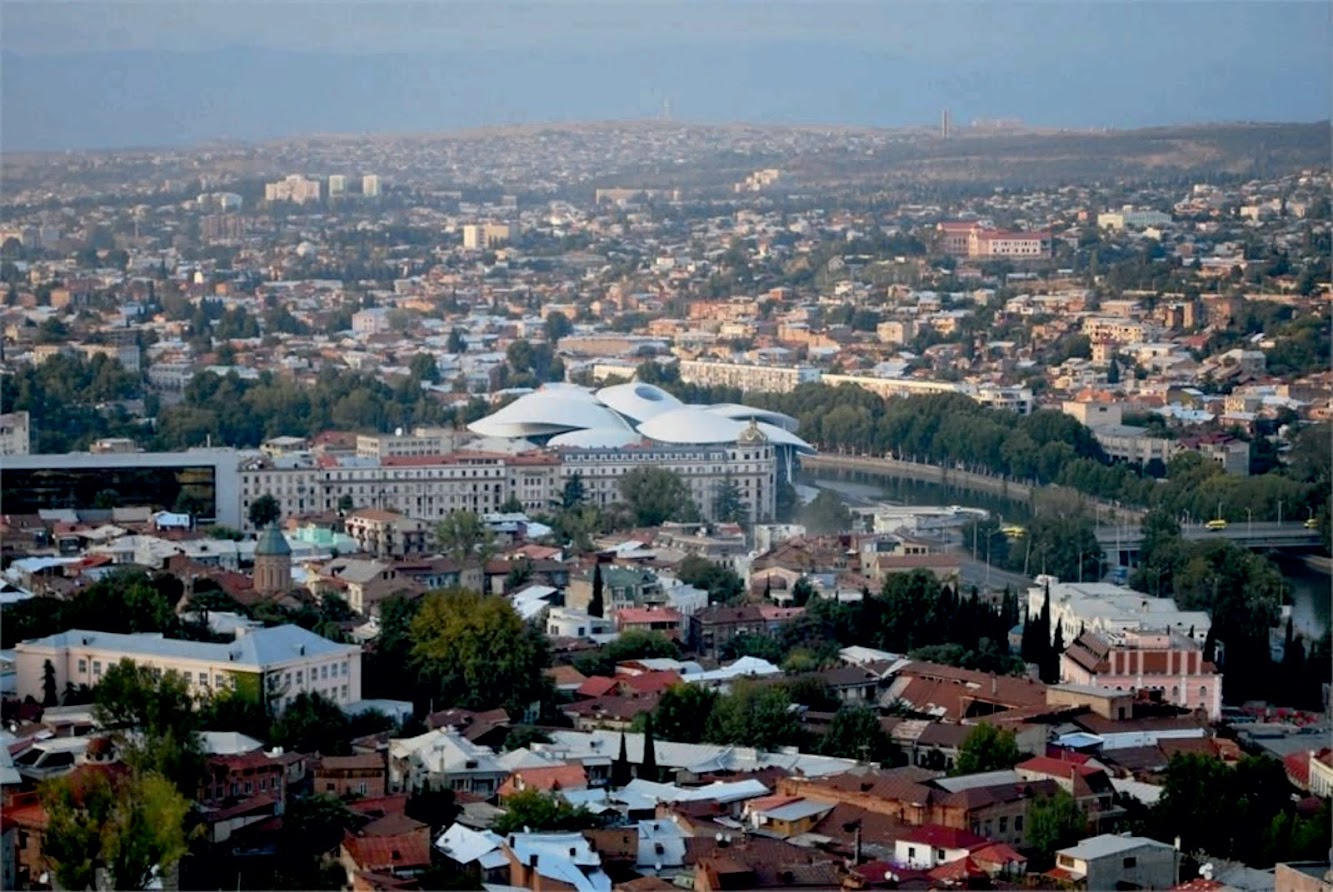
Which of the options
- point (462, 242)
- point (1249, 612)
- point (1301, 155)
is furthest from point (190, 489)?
point (1301, 155)

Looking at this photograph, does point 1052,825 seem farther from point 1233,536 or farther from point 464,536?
point 1233,536

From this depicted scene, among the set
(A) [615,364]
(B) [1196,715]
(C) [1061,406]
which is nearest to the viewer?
(B) [1196,715]

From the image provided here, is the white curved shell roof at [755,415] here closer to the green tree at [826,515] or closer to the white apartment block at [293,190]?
the green tree at [826,515]

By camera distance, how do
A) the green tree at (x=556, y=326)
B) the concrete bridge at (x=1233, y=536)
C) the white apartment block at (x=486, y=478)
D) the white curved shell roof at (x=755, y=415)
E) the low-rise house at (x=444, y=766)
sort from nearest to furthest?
the low-rise house at (x=444, y=766) < the concrete bridge at (x=1233, y=536) < the white apartment block at (x=486, y=478) < the white curved shell roof at (x=755, y=415) < the green tree at (x=556, y=326)

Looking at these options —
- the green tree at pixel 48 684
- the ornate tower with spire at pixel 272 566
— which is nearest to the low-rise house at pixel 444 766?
the green tree at pixel 48 684

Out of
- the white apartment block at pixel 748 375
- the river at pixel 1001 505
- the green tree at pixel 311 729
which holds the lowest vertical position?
the white apartment block at pixel 748 375

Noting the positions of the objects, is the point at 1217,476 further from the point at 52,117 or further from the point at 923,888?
the point at 52,117

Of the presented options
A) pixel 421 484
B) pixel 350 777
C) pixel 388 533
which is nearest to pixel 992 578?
pixel 388 533
